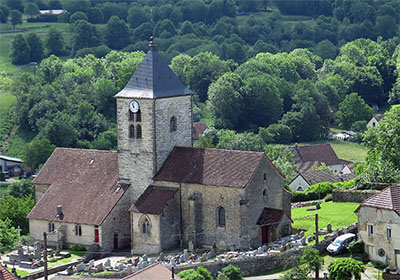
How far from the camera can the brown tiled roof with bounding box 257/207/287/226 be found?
7656 centimetres

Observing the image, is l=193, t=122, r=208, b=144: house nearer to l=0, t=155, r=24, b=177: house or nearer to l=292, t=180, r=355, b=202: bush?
l=0, t=155, r=24, b=177: house

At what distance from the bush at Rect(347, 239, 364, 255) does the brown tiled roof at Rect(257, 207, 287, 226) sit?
6473 mm

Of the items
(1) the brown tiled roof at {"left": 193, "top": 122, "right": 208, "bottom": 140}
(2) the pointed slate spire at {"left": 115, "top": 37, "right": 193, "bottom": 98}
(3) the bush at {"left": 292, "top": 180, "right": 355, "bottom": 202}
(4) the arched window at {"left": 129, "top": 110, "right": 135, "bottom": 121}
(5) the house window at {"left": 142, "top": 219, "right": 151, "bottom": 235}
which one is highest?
(2) the pointed slate spire at {"left": 115, "top": 37, "right": 193, "bottom": 98}

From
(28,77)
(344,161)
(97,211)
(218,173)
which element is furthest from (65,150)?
(28,77)

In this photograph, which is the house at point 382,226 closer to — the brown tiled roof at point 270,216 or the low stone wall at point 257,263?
the low stone wall at point 257,263

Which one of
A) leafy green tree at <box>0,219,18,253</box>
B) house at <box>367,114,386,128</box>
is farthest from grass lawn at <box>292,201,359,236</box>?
house at <box>367,114,386,128</box>

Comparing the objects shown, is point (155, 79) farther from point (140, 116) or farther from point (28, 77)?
point (28, 77)

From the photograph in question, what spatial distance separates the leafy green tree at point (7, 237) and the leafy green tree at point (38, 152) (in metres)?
41.8

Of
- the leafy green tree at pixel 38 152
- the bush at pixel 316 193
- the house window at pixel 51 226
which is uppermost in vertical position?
Answer: the house window at pixel 51 226

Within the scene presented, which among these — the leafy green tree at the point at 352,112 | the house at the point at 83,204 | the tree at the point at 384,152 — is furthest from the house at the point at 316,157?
the house at the point at 83,204

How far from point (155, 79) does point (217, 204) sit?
1078cm

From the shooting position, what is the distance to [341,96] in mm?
168750

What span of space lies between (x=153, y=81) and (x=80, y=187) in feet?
35.0

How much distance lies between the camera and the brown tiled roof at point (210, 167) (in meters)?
76.2
